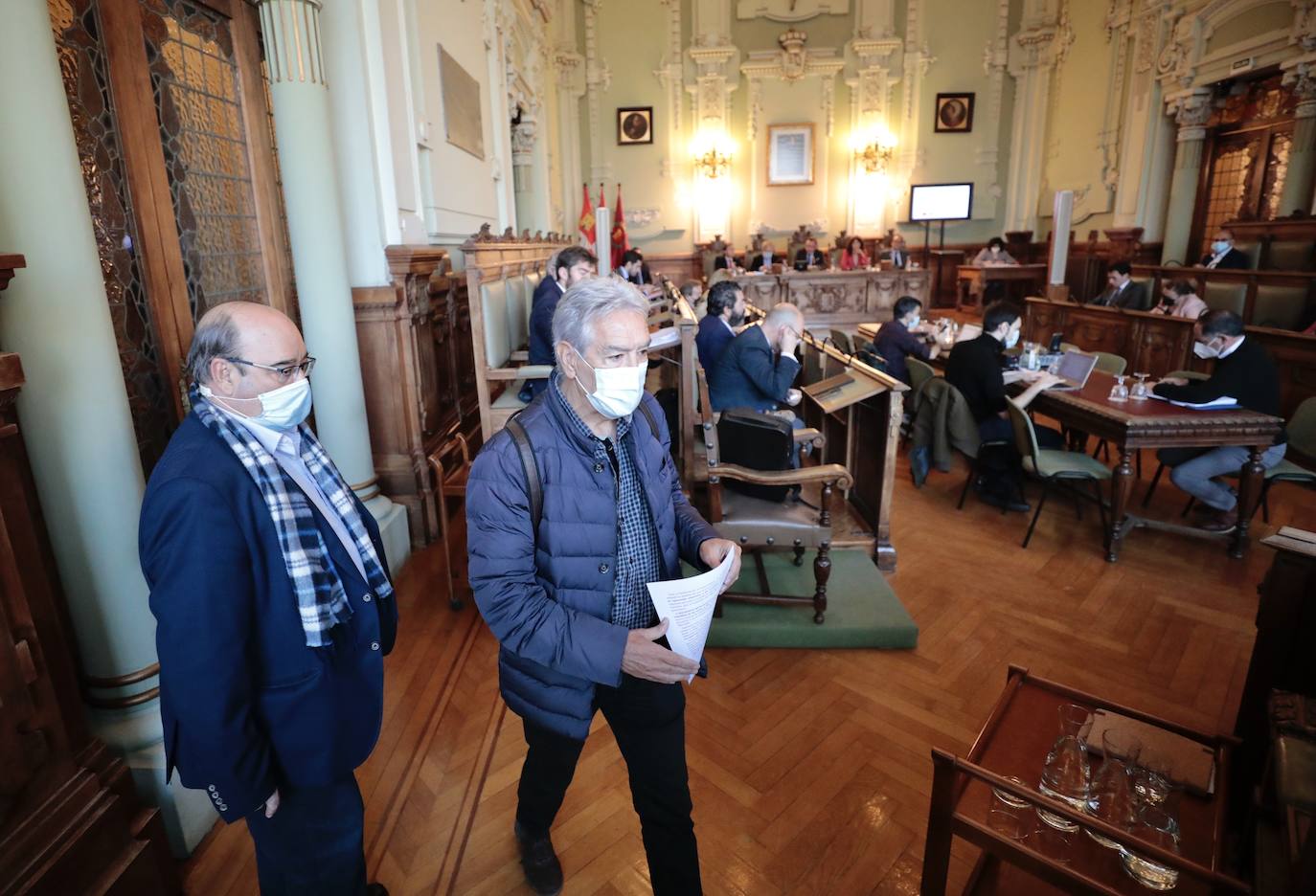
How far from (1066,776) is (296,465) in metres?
1.79

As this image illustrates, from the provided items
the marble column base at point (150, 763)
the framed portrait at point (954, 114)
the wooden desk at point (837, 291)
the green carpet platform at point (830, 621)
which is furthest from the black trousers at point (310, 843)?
the framed portrait at point (954, 114)

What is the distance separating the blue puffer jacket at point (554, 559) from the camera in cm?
135

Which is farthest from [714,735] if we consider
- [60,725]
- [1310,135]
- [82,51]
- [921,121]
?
[921,121]

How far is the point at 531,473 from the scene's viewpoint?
4.54 ft

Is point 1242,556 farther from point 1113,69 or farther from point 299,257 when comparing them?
point 1113,69

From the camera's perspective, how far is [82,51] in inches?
81.5

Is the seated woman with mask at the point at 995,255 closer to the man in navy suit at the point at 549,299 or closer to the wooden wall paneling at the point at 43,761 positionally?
the man in navy suit at the point at 549,299

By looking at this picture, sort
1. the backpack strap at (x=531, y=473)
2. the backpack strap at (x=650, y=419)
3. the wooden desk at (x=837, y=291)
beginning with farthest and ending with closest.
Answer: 1. the wooden desk at (x=837, y=291)
2. the backpack strap at (x=650, y=419)
3. the backpack strap at (x=531, y=473)

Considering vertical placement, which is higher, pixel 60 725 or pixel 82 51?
pixel 82 51

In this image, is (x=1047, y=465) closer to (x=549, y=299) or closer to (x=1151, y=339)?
(x=549, y=299)

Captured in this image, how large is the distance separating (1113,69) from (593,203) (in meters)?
Result: 8.50

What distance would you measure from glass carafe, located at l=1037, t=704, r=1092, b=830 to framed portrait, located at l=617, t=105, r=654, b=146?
12716 millimetres

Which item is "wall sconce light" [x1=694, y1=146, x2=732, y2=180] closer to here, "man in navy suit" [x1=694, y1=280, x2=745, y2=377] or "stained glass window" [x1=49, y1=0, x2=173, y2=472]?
"man in navy suit" [x1=694, y1=280, x2=745, y2=377]

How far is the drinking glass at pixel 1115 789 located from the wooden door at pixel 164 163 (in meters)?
2.74
